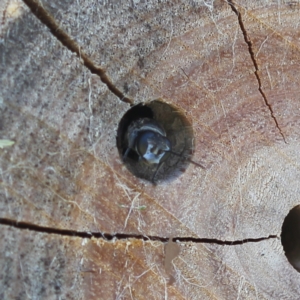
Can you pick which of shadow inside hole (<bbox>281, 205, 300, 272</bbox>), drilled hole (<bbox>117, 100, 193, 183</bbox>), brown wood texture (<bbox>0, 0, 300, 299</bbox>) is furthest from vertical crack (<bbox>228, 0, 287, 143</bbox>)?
shadow inside hole (<bbox>281, 205, 300, 272</bbox>)

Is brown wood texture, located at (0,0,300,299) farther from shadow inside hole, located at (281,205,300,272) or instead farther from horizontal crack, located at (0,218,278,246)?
shadow inside hole, located at (281,205,300,272)

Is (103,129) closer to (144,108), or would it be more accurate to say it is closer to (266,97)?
(144,108)

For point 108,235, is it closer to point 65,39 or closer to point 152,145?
point 152,145

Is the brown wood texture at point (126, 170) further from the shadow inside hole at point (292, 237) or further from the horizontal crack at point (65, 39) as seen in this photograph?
the shadow inside hole at point (292, 237)

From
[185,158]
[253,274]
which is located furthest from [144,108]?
[253,274]

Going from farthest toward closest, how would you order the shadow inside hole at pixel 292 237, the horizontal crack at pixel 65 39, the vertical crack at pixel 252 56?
1. the shadow inside hole at pixel 292 237
2. the vertical crack at pixel 252 56
3. the horizontal crack at pixel 65 39

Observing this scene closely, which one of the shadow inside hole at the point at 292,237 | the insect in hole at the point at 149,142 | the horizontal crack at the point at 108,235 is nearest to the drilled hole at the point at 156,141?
the insect in hole at the point at 149,142
